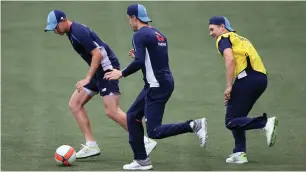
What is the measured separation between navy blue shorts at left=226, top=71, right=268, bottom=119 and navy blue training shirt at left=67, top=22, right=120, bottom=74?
1.79 m

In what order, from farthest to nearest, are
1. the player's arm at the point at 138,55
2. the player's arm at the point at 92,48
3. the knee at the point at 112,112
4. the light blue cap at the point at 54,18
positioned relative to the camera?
1. the knee at the point at 112,112
2. the light blue cap at the point at 54,18
3. the player's arm at the point at 92,48
4. the player's arm at the point at 138,55

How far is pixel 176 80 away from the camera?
15.7 meters

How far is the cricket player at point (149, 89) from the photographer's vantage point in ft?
33.2

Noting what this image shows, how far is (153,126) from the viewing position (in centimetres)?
1027

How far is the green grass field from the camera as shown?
37.9 feet

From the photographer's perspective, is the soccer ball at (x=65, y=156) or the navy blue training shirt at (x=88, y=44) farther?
the navy blue training shirt at (x=88, y=44)

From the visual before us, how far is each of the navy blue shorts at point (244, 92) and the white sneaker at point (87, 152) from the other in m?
1.99

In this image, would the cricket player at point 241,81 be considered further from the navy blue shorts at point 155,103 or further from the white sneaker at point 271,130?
the navy blue shorts at point 155,103

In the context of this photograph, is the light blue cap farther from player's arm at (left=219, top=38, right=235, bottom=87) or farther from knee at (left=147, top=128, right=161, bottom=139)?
player's arm at (left=219, top=38, right=235, bottom=87)

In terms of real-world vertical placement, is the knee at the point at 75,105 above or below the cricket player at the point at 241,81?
below

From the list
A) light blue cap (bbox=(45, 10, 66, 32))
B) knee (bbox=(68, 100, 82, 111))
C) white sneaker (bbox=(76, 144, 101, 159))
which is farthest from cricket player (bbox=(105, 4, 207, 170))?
knee (bbox=(68, 100, 82, 111))

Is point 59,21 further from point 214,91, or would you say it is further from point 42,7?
point 42,7

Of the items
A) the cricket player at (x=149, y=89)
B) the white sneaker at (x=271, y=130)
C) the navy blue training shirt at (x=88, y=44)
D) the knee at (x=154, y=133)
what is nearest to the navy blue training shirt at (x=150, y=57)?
the cricket player at (x=149, y=89)

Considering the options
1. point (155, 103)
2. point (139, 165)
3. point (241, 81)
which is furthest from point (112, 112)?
point (241, 81)
